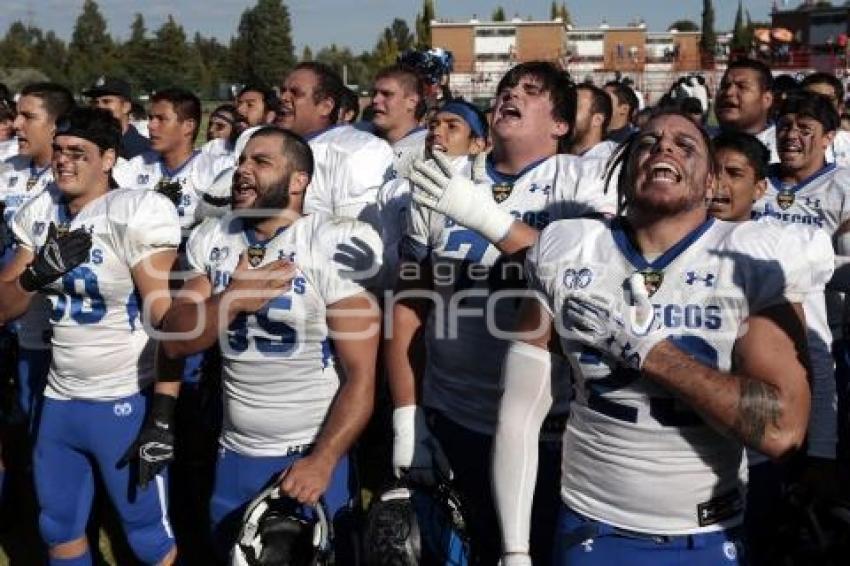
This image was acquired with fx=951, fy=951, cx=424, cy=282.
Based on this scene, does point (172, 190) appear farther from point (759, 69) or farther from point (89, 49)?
point (89, 49)

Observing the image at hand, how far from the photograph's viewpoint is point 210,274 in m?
3.53

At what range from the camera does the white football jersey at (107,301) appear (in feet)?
12.5

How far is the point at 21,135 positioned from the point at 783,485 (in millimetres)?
4682

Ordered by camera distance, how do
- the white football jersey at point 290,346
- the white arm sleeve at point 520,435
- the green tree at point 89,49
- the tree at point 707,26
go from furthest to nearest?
1. the tree at point 707,26
2. the green tree at point 89,49
3. the white football jersey at point 290,346
4. the white arm sleeve at point 520,435

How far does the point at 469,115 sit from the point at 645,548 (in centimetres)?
258

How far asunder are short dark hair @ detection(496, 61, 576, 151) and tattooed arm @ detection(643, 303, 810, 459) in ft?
4.55

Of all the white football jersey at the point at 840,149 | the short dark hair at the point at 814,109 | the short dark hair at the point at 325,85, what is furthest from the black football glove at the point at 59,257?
the white football jersey at the point at 840,149

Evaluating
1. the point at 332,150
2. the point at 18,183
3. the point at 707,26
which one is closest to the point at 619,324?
the point at 332,150

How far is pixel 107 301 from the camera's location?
387 centimetres

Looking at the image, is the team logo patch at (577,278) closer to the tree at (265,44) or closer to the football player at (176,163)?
the football player at (176,163)

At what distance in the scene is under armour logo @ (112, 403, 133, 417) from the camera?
388 centimetres

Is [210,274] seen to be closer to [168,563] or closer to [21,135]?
[168,563]

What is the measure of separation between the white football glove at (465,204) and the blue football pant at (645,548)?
0.92m

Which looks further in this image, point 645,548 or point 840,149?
point 840,149
